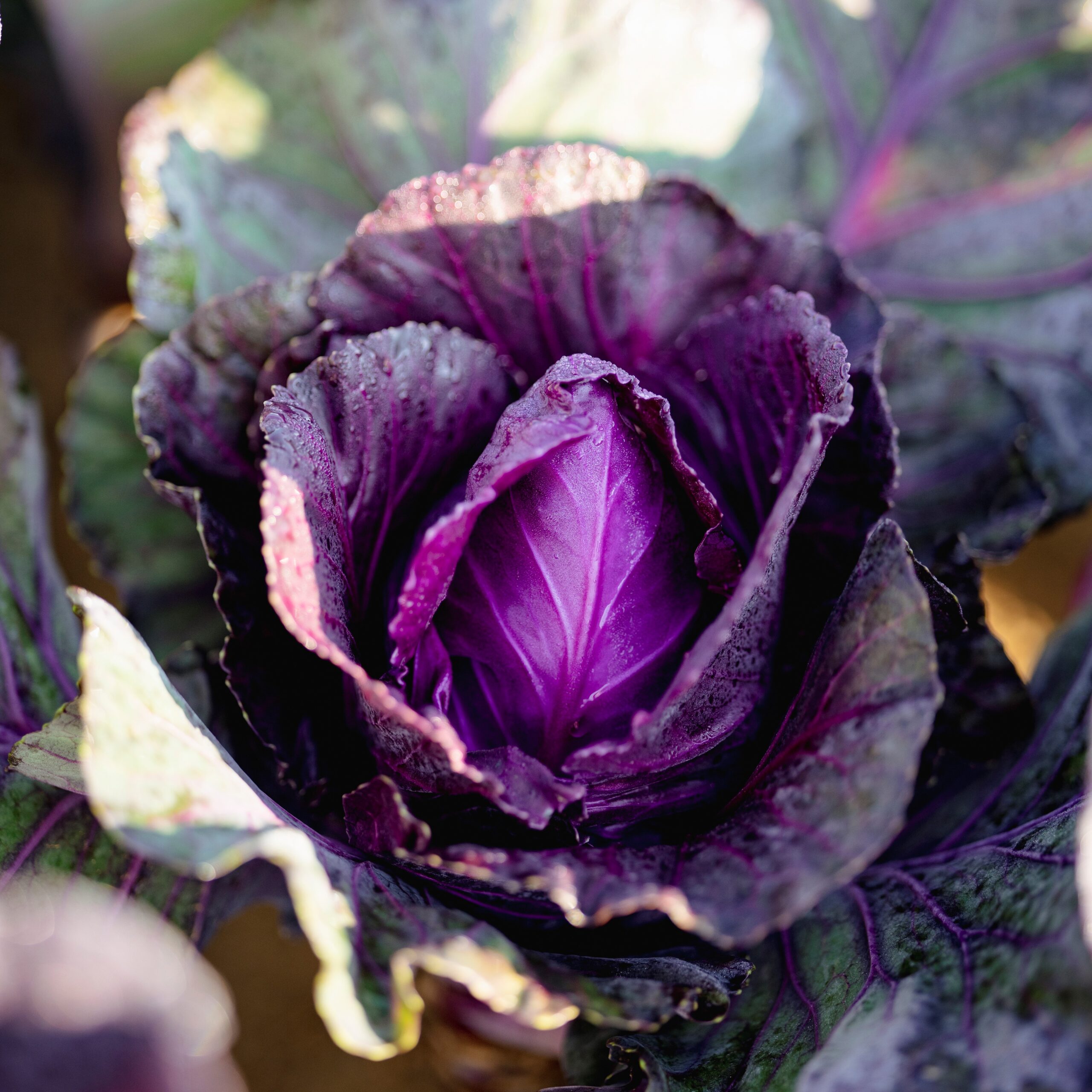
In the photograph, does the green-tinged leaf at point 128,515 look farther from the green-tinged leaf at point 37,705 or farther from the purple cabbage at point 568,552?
the purple cabbage at point 568,552

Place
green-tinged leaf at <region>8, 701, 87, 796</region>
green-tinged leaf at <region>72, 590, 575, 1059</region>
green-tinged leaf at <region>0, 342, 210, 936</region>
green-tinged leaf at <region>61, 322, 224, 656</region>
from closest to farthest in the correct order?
green-tinged leaf at <region>72, 590, 575, 1059</region> → green-tinged leaf at <region>8, 701, 87, 796</region> → green-tinged leaf at <region>0, 342, 210, 936</region> → green-tinged leaf at <region>61, 322, 224, 656</region>

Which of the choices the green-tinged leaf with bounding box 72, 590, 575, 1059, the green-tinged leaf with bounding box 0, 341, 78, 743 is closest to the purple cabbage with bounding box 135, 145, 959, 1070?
the green-tinged leaf with bounding box 72, 590, 575, 1059

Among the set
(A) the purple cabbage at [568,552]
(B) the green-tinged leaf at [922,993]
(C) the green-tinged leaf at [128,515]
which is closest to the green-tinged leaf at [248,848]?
(A) the purple cabbage at [568,552]

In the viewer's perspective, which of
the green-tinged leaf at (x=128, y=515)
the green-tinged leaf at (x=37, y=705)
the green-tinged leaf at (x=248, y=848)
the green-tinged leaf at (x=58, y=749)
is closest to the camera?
the green-tinged leaf at (x=248, y=848)

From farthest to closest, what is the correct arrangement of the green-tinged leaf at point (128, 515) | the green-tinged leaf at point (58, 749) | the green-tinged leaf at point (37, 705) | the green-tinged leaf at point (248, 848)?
the green-tinged leaf at point (128, 515), the green-tinged leaf at point (37, 705), the green-tinged leaf at point (58, 749), the green-tinged leaf at point (248, 848)

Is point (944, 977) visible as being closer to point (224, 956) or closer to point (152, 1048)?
point (152, 1048)

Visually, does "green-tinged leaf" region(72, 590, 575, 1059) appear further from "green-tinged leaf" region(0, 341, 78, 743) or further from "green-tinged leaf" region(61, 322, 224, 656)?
"green-tinged leaf" region(61, 322, 224, 656)
